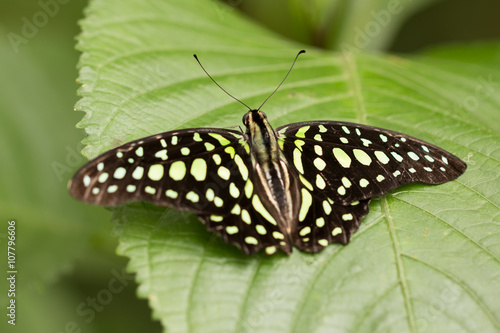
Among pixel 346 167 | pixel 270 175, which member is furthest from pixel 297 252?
pixel 346 167

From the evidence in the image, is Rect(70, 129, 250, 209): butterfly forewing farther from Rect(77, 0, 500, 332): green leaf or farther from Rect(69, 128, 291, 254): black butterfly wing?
Rect(77, 0, 500, 332): green leaf

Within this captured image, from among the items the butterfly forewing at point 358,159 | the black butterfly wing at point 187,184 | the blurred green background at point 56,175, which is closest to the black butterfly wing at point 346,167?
the butterfly forewing at point 358,159

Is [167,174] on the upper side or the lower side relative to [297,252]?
upper

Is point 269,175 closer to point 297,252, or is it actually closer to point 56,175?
point 297,252

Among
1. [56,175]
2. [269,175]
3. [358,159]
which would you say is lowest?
[56,175]

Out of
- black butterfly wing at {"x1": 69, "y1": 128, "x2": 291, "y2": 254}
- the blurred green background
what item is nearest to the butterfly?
black butterfly wing at {"x1": 69, "y1": 128, "x2": 291, "y2": 254}

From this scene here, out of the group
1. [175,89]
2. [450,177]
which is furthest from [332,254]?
[175,89]

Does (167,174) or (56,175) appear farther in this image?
(56,175)
